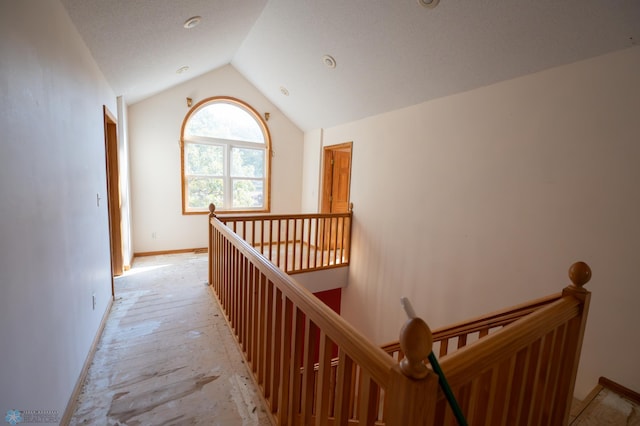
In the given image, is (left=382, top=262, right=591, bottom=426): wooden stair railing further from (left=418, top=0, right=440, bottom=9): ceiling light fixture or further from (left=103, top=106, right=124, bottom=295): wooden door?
(left=103, top=106, right=124, bottom=295): wooden door

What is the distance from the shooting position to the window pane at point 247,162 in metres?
5.38

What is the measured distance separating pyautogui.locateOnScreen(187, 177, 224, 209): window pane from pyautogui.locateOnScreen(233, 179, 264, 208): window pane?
0.86 ft

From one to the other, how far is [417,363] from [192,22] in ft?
10.6

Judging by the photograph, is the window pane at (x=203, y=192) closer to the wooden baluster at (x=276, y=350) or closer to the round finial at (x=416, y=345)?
the wooden baluster at (x=276, y=350)

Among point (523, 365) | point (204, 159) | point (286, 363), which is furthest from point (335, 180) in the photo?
point (523, 365)

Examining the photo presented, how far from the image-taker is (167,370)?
2.00 m

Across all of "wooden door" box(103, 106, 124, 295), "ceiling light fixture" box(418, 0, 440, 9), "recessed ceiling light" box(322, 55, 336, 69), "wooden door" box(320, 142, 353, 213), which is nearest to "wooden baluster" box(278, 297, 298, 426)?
"ceiling light fixture" box(418, 0, 440, 9)

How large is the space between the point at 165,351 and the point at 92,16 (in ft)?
8.03

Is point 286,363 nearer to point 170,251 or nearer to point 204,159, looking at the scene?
point 170,251

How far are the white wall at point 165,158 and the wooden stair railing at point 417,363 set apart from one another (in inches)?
140

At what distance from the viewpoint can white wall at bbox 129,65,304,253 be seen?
4.58 metres

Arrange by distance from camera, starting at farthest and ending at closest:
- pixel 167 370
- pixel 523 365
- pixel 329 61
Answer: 1. pixel 329 61
2. pixel 167 370
3. pixel 523 365

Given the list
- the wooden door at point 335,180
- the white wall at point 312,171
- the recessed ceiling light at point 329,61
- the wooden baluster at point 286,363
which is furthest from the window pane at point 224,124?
the wooden baluster at point 286,363

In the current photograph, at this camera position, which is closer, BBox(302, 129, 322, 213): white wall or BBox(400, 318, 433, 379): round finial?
BBox(400, 318, 433, 379): round finial
